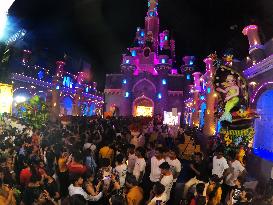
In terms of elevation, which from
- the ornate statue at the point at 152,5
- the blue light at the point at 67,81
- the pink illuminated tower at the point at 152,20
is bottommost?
the blue light at the point at 67,81

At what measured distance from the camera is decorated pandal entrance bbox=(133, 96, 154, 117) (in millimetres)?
56281

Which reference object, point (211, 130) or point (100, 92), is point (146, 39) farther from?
point (211, 130)

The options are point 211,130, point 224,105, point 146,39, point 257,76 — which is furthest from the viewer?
point 146,39

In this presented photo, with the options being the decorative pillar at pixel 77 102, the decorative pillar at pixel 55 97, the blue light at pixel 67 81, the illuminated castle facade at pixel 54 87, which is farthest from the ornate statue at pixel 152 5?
the decorative pillar at pixel 55 97

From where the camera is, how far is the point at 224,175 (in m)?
8.29

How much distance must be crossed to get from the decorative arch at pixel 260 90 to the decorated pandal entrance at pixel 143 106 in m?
42.0

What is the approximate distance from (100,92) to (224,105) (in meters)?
65.1

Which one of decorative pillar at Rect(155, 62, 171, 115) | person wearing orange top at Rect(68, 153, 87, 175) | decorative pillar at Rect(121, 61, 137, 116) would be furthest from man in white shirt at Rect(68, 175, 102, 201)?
decorative pillar at Rect(121, 61, 137, 116)

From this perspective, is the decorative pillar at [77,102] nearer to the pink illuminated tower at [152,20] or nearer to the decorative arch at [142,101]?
the decorative arch at [142,101]

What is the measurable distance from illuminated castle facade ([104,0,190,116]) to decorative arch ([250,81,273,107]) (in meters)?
39.7

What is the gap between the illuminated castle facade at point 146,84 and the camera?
56125mm

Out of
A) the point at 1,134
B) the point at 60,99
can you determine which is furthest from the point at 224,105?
the point at 60,99

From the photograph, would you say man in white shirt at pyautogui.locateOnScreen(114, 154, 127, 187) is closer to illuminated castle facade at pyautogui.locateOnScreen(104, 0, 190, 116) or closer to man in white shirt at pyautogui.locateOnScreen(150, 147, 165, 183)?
man in white shirt at pyautogui.locateOnScreen(150, 147, 165, 183)

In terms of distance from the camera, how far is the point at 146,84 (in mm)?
57281
